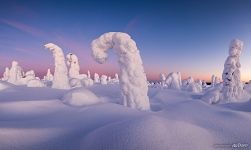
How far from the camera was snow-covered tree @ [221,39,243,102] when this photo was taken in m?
20.1

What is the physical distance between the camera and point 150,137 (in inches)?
173

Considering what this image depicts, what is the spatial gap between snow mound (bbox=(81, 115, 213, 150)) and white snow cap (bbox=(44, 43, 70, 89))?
2086 centimetres

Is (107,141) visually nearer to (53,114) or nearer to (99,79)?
(53,114)

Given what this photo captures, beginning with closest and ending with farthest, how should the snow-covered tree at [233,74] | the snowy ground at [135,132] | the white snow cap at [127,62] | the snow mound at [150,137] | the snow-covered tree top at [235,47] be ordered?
1. the snow mound at [150,137]
2. the snowy ground at [135,132]
3. the white snow cap at [127,62]
4. the snow-covered tree top at [235,47]
5. the snow-covered tree at [233,74]

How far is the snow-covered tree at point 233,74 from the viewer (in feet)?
65.9

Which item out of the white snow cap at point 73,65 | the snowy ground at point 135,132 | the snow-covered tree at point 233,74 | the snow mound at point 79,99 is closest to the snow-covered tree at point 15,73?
the white snow cap at point 73,65

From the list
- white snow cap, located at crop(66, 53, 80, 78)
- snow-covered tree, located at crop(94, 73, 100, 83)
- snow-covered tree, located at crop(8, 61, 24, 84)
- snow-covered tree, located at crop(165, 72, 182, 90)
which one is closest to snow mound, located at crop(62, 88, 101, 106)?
white snow cap, located at crop(66, 53, 80, 78)

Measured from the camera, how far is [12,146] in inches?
196

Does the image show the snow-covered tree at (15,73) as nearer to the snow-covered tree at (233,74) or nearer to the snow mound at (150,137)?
the snow-covered tree at (233,74)

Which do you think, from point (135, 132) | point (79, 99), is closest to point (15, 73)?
point (79, 99)

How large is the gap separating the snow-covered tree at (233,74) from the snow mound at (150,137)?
16.6 meters

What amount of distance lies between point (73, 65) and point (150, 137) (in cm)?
3371

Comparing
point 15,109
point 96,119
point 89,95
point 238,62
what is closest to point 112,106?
point 96,119

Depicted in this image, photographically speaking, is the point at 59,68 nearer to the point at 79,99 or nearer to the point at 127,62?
the point at 79,99
